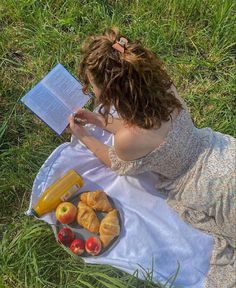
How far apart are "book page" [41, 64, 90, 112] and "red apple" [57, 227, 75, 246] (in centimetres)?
73

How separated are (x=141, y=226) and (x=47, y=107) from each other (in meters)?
0.88

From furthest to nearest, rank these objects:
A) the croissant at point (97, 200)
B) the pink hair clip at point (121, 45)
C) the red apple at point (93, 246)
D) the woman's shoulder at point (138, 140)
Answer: the croissant at point (97, 200) → the red apple at point (93, 246) → the woman's shoulder at point (138, 140) → the pink hair clip at point (121, 45)

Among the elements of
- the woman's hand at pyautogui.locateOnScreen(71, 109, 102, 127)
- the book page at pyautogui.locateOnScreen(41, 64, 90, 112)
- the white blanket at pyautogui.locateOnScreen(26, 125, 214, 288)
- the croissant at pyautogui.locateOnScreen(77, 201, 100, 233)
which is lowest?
the white blanket at pyautogui.locateOnScreen(26, 125, 214, 288)

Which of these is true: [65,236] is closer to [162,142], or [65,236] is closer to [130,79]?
[162,142]

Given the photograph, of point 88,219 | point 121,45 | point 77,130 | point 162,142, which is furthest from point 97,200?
point 121,45

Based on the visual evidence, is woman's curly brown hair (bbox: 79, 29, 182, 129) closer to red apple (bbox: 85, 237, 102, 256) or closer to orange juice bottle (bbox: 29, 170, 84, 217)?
orange juice bottle (bbox: 29, 170, 84, 217)

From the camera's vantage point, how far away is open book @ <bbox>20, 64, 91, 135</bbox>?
8.59 feet

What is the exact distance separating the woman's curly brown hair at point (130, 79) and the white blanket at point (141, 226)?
2.07 ft

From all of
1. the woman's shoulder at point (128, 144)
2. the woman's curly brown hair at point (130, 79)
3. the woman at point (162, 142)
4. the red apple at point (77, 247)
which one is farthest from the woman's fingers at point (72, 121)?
the red apple at point (77, 247)

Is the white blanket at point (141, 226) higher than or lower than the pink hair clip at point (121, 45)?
lower

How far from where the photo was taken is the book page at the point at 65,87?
2697 mm

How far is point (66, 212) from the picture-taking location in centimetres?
251

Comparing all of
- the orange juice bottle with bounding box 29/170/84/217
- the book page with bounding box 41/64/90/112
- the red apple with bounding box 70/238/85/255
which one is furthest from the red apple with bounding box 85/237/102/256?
the book page with bounding box 41/64/90/112

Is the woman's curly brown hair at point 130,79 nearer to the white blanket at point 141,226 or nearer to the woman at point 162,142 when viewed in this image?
the woman at point 162,142
